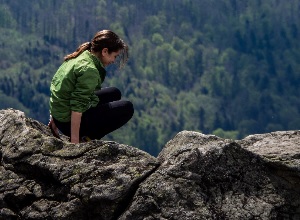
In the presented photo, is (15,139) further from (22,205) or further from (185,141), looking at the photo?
(185,141)

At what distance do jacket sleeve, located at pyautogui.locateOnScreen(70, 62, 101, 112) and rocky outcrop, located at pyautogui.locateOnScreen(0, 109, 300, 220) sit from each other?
1.03 metres

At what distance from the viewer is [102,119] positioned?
1585 centimetres

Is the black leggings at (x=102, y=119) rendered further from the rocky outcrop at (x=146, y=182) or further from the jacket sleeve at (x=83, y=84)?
the rocky outcrop at (x=146, y=182)

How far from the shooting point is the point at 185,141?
Result: 1470 cm

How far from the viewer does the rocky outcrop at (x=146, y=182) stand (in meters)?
13.0

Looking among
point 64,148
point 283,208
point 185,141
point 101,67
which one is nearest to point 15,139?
point 64,148

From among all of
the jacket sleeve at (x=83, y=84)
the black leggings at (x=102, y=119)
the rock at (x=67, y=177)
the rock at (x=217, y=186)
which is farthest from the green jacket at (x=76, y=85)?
the rock at (x=217, y=186)

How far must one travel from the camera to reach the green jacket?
14.8 m

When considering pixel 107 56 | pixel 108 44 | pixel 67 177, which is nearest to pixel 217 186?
pixel 67 177

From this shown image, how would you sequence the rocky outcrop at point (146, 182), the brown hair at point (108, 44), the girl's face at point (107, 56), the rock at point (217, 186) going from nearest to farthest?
the rock at point (217, 186), the rocky outcrop at point (146, 182), the brown hair at point (108, 44), the girl's face at point (107, 56)

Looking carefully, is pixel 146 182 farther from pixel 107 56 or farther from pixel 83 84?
pixel 107 56

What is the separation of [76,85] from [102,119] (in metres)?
1.30

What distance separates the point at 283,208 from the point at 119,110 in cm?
459

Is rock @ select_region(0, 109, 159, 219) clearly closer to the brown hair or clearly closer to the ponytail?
the ponytail
